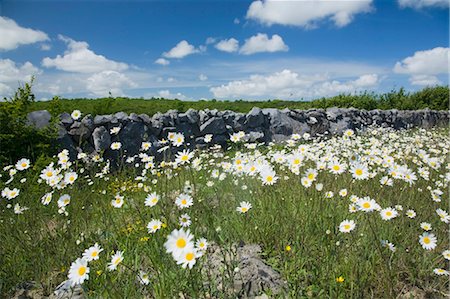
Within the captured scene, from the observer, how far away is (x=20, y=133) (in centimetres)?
524

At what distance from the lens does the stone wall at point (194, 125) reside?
636cm

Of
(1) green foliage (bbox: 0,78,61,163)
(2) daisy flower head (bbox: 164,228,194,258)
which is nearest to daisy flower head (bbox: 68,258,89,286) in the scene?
(2) daisy flower head (bbox: 164,228,194,258)

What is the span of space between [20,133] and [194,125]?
3.96 m

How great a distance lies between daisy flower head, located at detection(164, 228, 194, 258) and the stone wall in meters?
2.31

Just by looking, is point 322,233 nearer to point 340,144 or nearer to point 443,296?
point 443,296

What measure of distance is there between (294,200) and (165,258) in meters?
1.61

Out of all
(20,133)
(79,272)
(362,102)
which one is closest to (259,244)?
(79,272)

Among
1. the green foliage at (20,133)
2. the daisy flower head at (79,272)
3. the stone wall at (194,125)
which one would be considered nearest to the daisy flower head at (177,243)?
the daisy flower head at (79,272)

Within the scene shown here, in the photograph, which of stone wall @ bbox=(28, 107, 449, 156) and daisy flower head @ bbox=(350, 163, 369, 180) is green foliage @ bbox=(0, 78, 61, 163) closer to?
stone wall @ bbox=(28, 107, 449, 156)

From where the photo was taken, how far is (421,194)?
3695mm

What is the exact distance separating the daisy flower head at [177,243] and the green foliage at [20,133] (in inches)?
168

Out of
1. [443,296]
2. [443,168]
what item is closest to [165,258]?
[443,296]

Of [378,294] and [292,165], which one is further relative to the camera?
[292,165]

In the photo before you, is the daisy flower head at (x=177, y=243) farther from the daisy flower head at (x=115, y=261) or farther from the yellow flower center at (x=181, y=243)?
the daisy flower head at (x=115, y=261)
